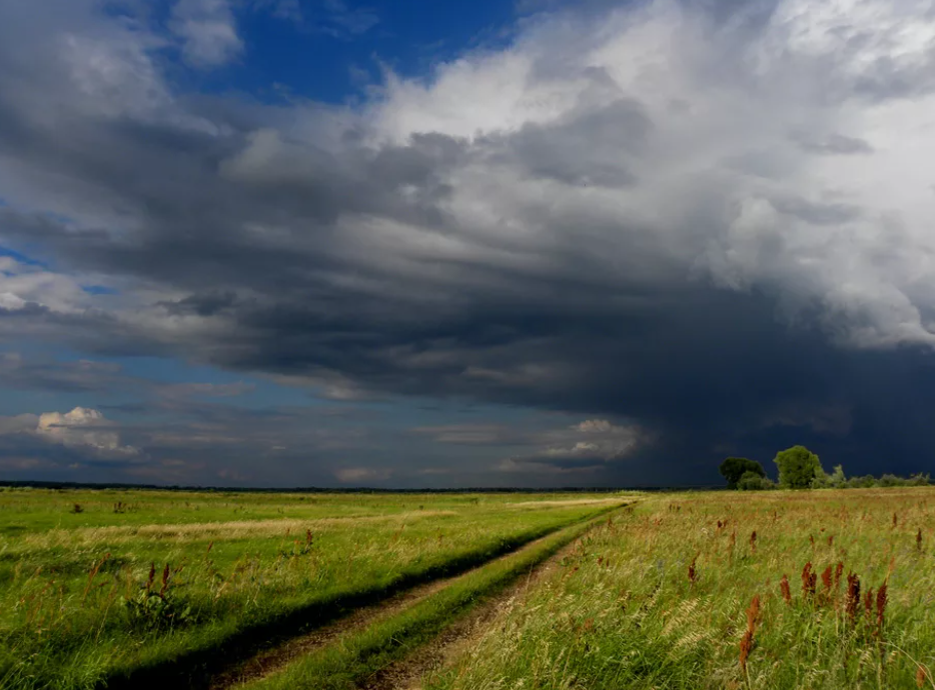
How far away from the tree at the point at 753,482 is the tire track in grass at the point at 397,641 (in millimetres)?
161757

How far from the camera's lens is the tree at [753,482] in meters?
161

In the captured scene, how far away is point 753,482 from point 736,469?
15.0 m

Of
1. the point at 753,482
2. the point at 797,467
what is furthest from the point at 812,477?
the point at 753,482

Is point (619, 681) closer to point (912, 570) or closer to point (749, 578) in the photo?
point (749, 578)

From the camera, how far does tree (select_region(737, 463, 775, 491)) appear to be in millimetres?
161250

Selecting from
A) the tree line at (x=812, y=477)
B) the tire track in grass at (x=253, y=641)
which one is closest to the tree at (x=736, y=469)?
the tree line at (x=812, y=477)

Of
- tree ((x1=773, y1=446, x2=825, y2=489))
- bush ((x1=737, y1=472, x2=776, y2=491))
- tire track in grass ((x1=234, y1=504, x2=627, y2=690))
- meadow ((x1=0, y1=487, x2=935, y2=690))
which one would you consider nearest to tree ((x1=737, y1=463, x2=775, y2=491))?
bush ((x1=737, y1=472, x2=776, y2=491))

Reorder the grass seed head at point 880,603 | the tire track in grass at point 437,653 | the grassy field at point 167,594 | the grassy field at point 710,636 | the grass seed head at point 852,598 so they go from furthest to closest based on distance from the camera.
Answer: the grassy field at point 167,594, the tire track in grass at point 437,653, the grass seed head at point 852,598, the grass seed head at point 880,603, the grassy field at point 710,636

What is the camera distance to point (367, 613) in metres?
14.8

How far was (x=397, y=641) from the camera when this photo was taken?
11.9 m

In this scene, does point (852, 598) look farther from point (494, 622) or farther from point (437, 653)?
point (437, 653)

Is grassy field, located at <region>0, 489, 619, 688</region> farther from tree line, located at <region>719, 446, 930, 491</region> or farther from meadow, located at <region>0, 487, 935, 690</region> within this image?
tree line, located at <region>719, 446, 930, 491</region>

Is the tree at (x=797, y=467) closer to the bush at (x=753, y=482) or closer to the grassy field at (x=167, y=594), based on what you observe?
the bush at (x=753, y=482)

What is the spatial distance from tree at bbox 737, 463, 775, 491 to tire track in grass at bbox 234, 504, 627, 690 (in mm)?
161757
